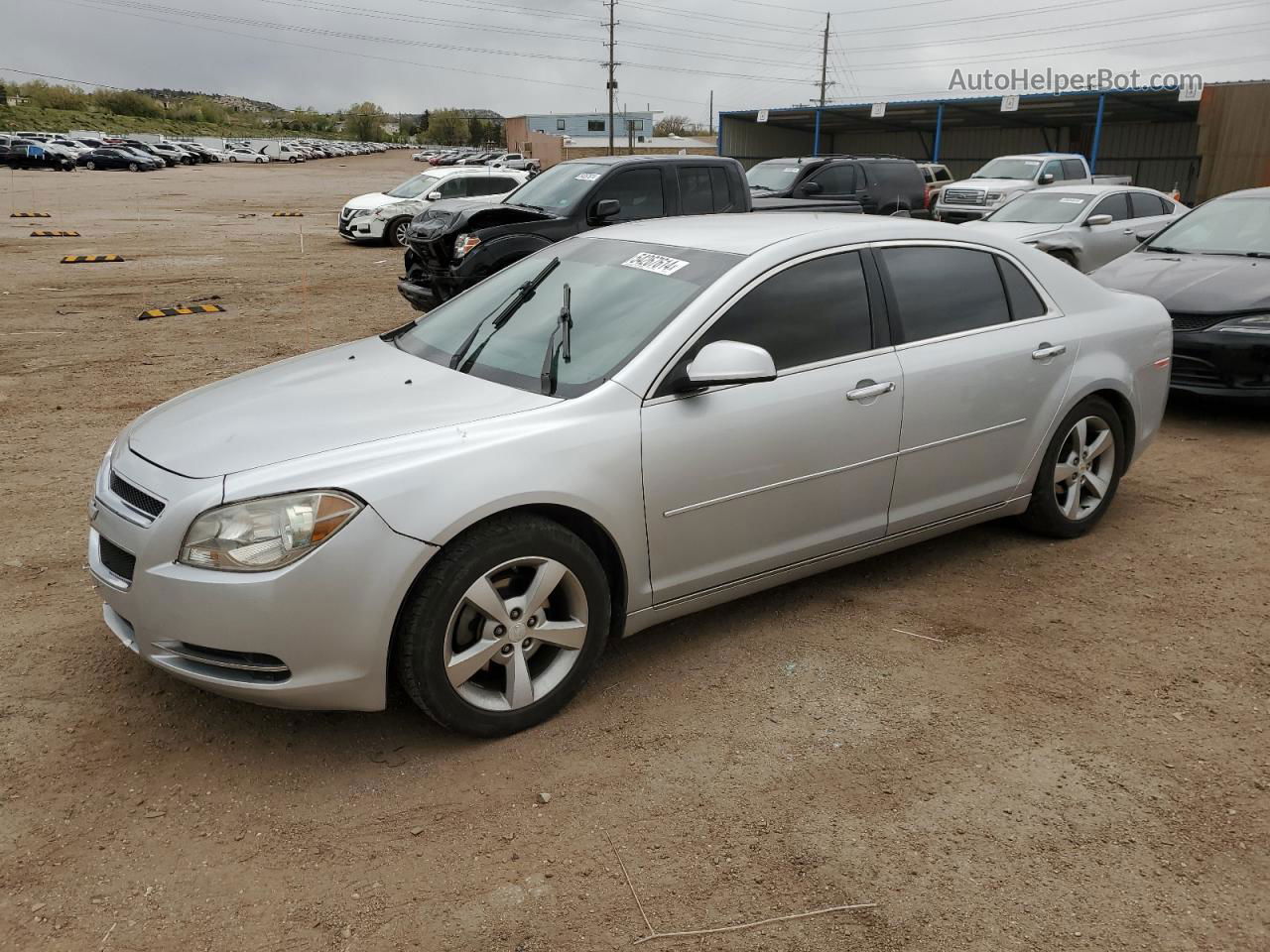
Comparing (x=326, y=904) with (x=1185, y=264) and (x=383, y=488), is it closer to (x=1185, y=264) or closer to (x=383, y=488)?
(x=383, y=488)

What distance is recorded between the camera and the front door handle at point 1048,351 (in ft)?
14.9

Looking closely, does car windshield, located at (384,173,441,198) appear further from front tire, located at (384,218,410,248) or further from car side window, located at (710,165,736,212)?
car side window, located at (710,165,736,212)

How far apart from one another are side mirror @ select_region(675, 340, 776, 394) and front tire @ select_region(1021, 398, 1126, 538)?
195cm

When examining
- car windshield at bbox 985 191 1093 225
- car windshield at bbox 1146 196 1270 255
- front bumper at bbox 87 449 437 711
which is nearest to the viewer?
front bumper at bbox 87 449 437 711

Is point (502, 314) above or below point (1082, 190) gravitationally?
below

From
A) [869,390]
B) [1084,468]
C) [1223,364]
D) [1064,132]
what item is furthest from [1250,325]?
[1064,132]

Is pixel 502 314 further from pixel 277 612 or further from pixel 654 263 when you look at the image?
pixel 277 612

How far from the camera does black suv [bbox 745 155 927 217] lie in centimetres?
1659

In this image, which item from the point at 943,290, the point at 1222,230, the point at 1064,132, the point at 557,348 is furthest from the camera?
the point at 1064,132

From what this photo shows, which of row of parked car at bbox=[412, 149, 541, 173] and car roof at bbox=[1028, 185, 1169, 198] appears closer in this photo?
car roof at bbox=[1028, 185, 1169, 198]

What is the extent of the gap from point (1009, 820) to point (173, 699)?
110 inches

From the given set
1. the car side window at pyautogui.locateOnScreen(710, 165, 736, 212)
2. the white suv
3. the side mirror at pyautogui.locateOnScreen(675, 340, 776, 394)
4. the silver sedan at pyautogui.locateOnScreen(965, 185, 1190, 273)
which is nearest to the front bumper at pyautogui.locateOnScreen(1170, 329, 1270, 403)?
the side mirror at pyautogui.locateOnScreen(675, 340, 776, 394)

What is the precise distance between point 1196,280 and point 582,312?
5.59 meters

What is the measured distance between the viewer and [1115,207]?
13141 mm
